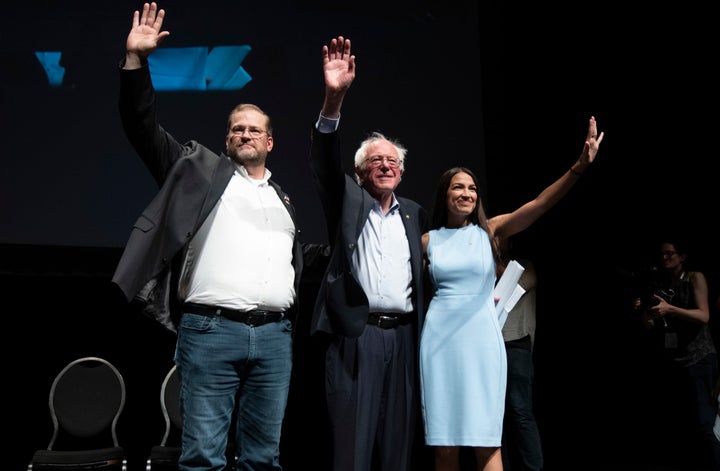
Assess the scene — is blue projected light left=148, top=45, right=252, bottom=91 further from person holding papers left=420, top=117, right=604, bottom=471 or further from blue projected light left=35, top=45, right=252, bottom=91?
person holding papers left=420, top=117, right=604, bottom=471

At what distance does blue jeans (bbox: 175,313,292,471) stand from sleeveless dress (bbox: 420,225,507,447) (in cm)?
56

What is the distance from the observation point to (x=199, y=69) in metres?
4.30

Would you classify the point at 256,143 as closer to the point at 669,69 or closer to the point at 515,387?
the point at 515,387

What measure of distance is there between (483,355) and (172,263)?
3.94 feet

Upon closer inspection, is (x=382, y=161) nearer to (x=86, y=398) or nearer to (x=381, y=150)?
(x=381, y=150)

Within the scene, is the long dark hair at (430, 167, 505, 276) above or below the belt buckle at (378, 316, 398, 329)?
Answer: above

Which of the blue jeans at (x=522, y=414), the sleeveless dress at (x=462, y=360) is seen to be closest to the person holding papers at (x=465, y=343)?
the sleeveless dress at (x=462, y=360)

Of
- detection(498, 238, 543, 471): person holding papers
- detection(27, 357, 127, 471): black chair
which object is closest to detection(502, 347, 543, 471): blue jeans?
detection(498, 238, 543, 471): person holding papers

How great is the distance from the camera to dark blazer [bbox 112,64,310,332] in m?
2.28

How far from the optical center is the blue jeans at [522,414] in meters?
3.70

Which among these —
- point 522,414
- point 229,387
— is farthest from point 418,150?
point 229,387

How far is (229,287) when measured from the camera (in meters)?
2.38

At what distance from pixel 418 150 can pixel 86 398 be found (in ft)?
7.97

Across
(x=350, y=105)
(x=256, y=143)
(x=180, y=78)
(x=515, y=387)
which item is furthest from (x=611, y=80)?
(x=256, y=143)
